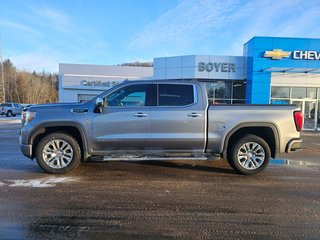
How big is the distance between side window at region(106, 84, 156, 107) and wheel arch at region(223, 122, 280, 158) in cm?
192

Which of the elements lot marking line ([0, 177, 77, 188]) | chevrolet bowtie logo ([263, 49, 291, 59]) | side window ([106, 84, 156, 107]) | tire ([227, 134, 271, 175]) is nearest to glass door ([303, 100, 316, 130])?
chevrolet bowtie logo ([263, 49, 291, 59])

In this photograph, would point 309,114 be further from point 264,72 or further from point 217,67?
point 217,67

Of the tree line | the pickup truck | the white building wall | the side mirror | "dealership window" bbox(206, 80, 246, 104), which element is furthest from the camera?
the tree line

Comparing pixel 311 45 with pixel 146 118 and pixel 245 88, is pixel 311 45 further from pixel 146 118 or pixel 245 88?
pixel 146 118

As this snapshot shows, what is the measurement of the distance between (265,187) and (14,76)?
87226mm

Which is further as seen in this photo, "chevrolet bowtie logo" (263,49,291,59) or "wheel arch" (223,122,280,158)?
"chevrolet bowtie logo" (263,49,291,59)

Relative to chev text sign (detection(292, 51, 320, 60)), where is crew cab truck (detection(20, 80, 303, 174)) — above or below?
below

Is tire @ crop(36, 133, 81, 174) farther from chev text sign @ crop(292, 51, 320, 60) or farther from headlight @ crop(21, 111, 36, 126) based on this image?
chev text sign @ crop(292, 51, 320, 60)

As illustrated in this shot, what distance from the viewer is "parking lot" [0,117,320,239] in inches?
143

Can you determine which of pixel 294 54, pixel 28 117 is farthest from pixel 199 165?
pixel 294 54

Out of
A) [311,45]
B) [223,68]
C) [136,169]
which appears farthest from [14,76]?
[136,169]

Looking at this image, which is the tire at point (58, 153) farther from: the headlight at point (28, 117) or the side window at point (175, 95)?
the side window at point (175, 95)

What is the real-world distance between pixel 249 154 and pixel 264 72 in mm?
16147

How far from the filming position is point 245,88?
23.9m
